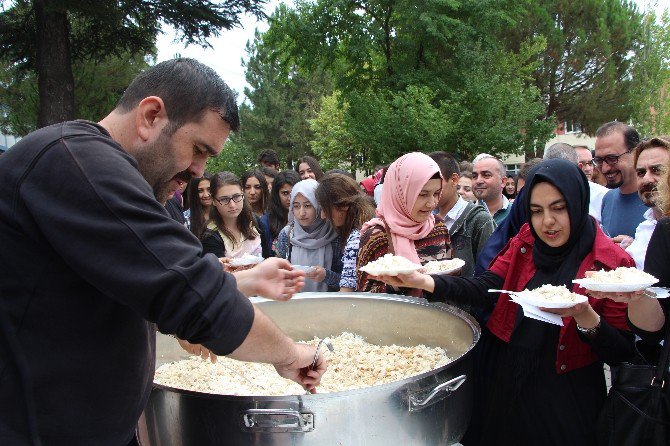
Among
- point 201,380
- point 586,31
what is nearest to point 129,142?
point 201,380

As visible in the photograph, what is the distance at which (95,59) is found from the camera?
1027 cm

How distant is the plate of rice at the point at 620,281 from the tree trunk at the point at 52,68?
28.6 ft

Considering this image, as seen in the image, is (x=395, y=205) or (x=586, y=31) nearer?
(x=395, y=205)

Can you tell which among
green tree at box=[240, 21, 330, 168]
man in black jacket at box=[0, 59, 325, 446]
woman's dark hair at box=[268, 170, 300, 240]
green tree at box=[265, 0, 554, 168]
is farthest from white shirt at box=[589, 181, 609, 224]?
green tree at box=[240, 21, 330, 168]

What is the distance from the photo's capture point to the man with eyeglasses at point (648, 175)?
2.55 meters

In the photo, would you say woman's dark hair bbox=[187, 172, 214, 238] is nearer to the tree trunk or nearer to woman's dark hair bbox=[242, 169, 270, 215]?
woman's dark hair bbox=[242, 169, 270, 215]

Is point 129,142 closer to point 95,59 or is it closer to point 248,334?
point 248,334

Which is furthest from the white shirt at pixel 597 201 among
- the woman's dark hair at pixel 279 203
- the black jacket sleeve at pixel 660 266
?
the woman's dark hair at pixel 279 203

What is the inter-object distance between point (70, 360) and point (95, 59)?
1059 cm

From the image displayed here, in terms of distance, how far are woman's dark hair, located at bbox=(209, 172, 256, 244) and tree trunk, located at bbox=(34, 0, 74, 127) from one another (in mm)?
5477

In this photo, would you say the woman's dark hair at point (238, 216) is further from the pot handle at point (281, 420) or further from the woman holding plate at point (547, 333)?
the pot handle at point (281, 420)

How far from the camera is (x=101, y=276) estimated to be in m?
0.98

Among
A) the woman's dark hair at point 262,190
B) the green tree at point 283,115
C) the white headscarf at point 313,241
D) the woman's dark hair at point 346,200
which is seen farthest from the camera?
the green tree at point 283,115

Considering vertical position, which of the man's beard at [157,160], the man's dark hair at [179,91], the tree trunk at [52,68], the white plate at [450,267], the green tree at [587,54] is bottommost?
the white plate at [450,267]
